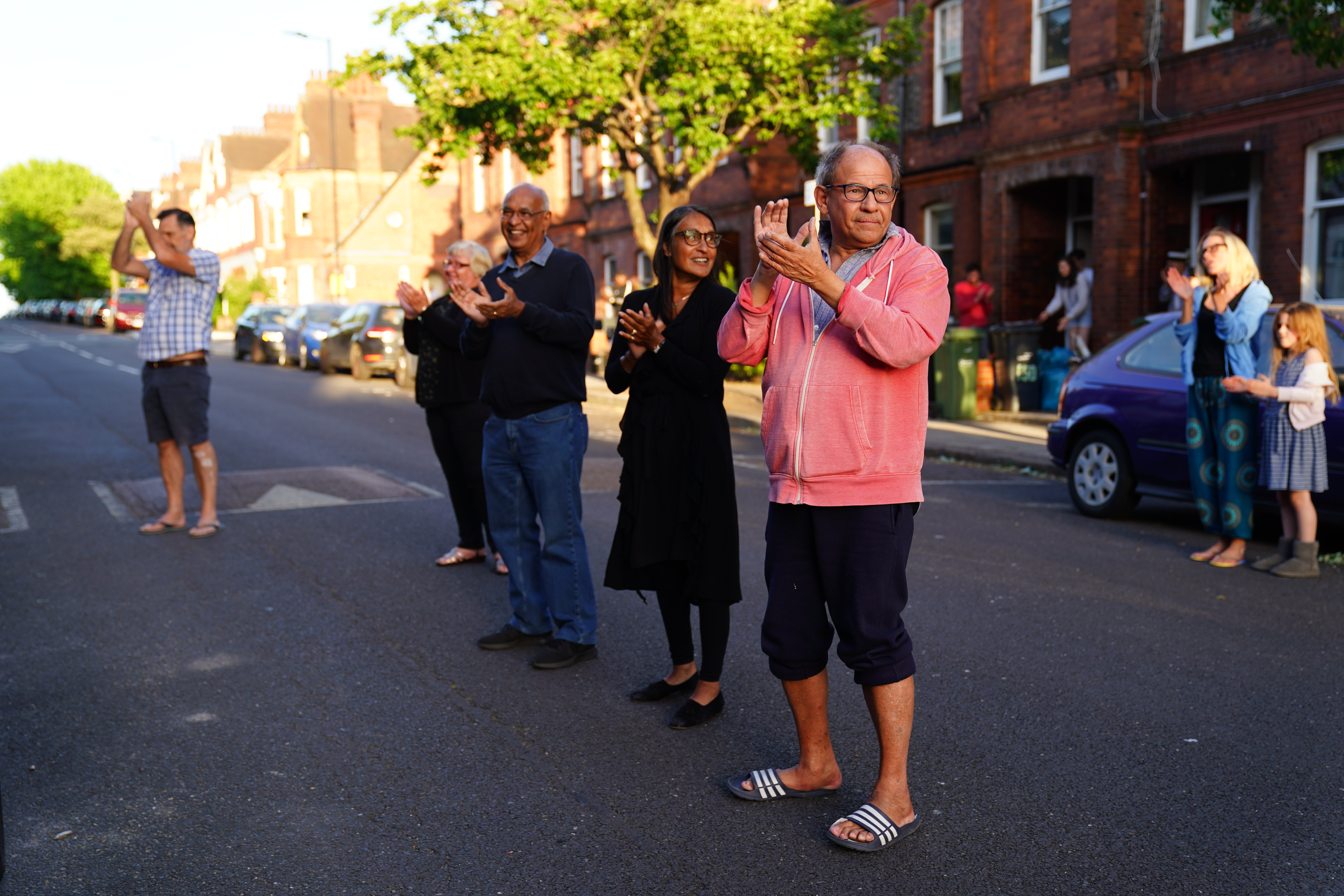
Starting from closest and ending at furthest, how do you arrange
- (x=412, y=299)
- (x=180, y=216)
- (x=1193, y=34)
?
(x=412, y=299) → (x=180, y=216) → (x=1193, y=34)

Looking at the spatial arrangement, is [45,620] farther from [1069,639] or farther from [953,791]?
[1069,639]

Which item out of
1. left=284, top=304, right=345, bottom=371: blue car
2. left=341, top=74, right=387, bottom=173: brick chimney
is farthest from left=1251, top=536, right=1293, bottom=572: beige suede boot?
left=341, top=74, right=387, bottom=173: brick chimney

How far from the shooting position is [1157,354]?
360 inches

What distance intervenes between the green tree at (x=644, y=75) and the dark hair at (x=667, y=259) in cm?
1416

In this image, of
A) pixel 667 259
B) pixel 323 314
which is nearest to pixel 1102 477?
pixel 667 259

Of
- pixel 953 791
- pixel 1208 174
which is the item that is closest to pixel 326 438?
pixel 953 791

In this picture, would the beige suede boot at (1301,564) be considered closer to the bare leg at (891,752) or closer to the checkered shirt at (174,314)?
the bare leg at (891,752)

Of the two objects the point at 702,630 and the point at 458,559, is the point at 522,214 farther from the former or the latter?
the point at 458,559

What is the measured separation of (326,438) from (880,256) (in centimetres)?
1166

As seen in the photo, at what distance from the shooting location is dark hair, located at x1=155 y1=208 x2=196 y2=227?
773cm

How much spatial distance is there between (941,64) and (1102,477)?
14674 mm

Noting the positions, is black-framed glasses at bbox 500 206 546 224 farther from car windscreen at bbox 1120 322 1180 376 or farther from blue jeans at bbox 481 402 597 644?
car windscreen at bbox 1120 322 1180 376

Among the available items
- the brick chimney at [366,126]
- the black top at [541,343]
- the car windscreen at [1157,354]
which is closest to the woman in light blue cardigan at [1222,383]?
the car windscreen at [1157,354]

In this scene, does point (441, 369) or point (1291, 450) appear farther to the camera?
point (1291, 450)
